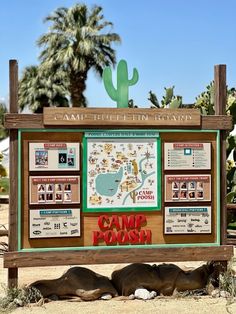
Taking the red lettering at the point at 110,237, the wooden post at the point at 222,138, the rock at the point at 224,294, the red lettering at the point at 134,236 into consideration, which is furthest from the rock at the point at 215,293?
→ the red lettering at the point at 110,237

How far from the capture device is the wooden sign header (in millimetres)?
6965

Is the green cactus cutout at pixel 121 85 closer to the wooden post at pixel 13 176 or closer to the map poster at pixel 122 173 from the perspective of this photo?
the map poster at pixel 122 173

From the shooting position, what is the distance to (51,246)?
22.8 ft

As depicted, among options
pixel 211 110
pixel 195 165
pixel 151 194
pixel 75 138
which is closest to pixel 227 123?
pixel 195 165

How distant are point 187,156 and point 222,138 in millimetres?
499

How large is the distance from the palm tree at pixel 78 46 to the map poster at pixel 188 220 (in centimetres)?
2798

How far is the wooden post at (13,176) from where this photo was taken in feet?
22.4

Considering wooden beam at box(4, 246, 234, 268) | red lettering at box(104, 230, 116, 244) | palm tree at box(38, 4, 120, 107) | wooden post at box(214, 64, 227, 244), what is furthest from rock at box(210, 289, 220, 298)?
palm tree at box(38, 4, 120, 107)

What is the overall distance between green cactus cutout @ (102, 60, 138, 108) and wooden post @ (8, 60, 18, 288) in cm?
106

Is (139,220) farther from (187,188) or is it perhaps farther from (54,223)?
(54,223)

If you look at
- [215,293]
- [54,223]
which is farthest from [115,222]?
[215,293]

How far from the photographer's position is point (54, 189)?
6.99 m

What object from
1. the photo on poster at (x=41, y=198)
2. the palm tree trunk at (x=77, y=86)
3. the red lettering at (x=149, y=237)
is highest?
the palm tree trunk at (x=77, y=86)

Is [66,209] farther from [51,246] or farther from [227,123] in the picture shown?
[227,123]
